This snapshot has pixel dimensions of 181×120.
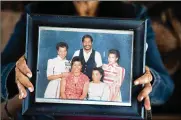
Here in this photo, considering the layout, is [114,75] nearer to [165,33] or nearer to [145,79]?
[145,79]

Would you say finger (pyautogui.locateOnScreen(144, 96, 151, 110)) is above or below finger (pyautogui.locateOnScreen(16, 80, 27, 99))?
below

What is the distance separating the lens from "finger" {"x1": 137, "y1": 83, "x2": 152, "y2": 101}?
3.25 ft

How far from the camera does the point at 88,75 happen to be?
99 cm

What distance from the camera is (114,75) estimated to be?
994mm

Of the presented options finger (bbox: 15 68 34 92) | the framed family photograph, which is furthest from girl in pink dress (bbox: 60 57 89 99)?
finger (bbox: 15 68 34 92)

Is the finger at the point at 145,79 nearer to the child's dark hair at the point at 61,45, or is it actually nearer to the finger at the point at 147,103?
the finger at the point at 147,103

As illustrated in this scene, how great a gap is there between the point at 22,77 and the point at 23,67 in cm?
4

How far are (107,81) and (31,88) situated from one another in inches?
10.4

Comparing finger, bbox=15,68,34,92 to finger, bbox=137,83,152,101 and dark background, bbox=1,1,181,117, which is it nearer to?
dark background, bbox=1,1,181,117

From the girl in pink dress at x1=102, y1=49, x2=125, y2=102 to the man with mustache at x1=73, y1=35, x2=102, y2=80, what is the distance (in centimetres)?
3

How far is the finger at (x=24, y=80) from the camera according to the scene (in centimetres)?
99

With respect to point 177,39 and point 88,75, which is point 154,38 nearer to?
point 177,39

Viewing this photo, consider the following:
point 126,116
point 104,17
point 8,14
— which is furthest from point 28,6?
point 126,116

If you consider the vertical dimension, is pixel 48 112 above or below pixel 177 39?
below
